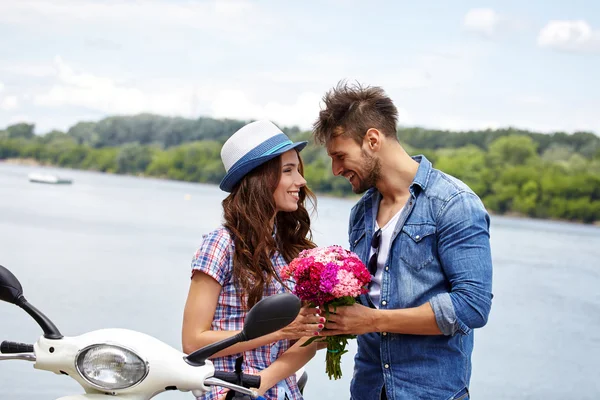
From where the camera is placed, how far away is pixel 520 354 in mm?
13516

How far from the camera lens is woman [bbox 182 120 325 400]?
2.55m

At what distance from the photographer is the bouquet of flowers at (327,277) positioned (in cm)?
253

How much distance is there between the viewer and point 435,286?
2662 mm

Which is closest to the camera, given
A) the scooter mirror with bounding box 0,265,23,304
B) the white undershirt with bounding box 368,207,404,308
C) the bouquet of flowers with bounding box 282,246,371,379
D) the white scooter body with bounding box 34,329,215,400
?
the white scooter body with bounding box 34,329,215,400

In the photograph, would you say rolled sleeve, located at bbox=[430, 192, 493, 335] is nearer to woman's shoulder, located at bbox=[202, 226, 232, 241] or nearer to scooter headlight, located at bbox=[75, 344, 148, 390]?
woman's shoulder, located at bbox=[202, 226, 232, 241]

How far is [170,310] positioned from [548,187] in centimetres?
4572

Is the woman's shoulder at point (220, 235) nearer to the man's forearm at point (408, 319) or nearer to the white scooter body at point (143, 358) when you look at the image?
the man's forearm at point (408, 319)

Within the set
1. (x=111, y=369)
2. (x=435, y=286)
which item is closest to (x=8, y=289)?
(x=111, y=369)

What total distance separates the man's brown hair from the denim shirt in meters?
0.18

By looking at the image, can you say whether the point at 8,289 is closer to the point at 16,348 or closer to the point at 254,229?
the point at 16,348

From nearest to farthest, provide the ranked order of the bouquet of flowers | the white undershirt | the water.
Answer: the bouquet of flowers, the white undershirt, the water

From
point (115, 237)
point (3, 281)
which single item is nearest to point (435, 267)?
point (3, 281)

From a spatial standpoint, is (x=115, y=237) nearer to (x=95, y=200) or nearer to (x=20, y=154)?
(x=95, y=200)

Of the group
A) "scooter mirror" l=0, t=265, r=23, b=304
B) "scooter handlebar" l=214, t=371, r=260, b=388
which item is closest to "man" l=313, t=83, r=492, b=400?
"scooter handlebar" l=214, t=371, r=260, b=388
